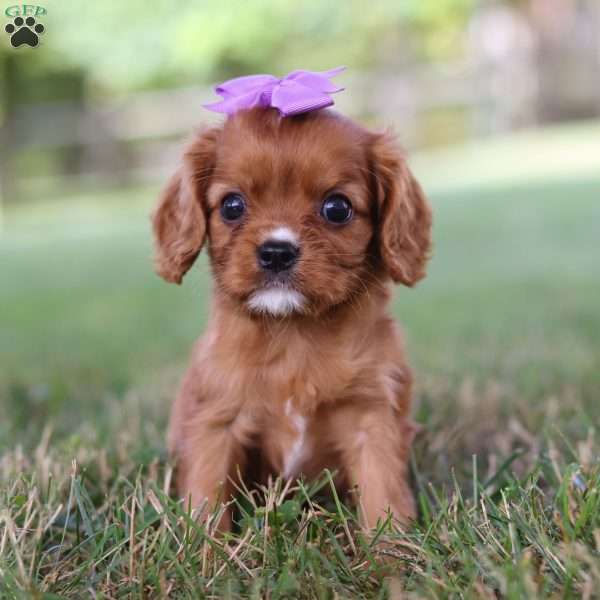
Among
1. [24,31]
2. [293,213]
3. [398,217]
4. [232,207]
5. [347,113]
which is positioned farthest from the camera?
[24,31]

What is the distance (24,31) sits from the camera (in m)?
4.00

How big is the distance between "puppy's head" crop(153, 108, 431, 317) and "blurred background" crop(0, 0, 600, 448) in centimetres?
17

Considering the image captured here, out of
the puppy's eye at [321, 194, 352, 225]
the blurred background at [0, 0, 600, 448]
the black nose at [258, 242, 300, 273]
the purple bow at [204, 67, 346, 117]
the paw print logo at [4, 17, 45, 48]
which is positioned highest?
the paw print logo at [4, 17, 45, 48]

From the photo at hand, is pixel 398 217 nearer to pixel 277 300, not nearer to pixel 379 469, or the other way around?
pixel 277 300

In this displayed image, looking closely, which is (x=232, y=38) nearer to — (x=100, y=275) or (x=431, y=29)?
(x=431, y=29)

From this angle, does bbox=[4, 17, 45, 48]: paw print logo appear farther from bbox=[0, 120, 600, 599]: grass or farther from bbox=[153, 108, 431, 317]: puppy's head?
bbox=[0, 120, 600, 599]: grass

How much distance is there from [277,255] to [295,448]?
65 centimetres

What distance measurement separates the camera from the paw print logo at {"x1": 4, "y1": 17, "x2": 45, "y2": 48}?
395 cm

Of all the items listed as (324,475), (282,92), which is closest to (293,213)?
(282,92)

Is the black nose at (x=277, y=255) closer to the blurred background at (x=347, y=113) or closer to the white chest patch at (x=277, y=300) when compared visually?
the white chest patch at (x=277, y=300)

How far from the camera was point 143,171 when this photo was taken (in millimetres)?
28828

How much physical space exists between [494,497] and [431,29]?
34815 millimetres

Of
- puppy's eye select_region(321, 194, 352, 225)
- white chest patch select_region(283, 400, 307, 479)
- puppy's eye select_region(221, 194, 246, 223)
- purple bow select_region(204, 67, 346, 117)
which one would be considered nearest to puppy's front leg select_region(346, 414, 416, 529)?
white chest patch select_region(283, 400, 307, 479)

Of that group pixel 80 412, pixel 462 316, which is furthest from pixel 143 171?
pixel 80 412
